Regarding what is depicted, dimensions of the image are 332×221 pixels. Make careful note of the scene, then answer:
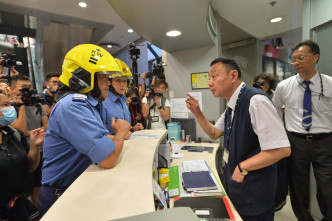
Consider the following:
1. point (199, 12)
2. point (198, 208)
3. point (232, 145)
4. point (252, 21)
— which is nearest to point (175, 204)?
point (198, 208)

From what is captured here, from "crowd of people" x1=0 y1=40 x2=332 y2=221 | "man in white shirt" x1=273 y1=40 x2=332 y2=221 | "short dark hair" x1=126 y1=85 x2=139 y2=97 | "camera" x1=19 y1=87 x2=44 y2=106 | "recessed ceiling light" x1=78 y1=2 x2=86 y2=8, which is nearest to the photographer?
"crowd of people" x1=0 y1=40 x2=332 y2=221

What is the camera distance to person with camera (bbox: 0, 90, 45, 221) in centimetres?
121

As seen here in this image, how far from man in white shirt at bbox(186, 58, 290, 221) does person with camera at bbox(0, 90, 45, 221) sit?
1.56 m

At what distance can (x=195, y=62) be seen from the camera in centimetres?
279

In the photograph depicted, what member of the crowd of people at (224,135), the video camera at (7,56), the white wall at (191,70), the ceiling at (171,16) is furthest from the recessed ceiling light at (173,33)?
the video camera at (7,56)

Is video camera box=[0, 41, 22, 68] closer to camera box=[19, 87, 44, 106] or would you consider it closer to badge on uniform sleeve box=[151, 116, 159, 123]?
camera box=[19, 87, 44, 106]

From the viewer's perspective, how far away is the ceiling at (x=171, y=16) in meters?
1.50

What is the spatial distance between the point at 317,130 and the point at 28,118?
11.3 ft

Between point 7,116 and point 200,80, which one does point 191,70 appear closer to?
point 200,80

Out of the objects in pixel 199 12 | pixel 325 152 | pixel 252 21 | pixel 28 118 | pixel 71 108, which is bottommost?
pixel 325 152

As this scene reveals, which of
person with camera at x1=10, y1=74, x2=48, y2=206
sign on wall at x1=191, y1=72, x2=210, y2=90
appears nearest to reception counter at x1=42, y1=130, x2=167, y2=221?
person with camera at x1=10, y1=74, x2=48, y2=206

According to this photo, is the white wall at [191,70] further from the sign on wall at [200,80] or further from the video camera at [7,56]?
the video camera at [7,56]

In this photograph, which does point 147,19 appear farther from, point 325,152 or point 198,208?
point 325,152

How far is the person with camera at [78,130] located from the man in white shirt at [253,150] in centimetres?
76
